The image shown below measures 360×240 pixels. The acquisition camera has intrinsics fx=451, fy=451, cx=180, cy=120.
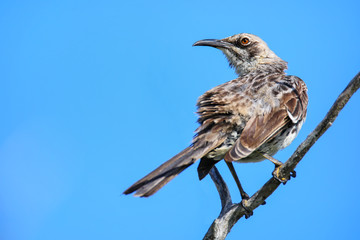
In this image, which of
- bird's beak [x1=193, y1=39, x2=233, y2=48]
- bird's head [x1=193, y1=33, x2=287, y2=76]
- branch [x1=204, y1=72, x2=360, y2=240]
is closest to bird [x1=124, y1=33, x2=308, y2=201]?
branch [x1=204, y1=72, x2=360, y2=240]

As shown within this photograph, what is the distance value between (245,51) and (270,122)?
2433 millimetres

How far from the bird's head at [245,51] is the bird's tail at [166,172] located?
2.59 meters

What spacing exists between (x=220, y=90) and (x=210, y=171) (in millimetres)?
1029

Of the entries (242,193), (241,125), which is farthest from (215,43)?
(242,193)

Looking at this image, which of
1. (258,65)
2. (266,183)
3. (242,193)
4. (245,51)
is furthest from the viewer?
(245,51)

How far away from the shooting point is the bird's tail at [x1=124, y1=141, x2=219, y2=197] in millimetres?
4438

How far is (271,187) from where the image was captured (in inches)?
180

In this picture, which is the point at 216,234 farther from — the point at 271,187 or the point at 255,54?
the point at 255,54

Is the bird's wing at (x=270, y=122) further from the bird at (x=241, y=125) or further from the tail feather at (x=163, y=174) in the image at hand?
the tail feather at (x=163, y=174)

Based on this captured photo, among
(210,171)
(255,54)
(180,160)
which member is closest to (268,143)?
(210,171)

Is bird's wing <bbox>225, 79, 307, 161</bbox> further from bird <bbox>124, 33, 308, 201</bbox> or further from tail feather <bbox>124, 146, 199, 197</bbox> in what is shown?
tail feather <bbox>124, 146, 199, 197</bbox>

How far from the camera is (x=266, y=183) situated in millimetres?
4570

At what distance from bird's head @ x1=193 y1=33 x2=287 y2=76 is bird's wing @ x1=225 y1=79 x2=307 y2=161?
1.45m

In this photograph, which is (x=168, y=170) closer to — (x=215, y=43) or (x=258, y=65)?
(x=258, y=65)
